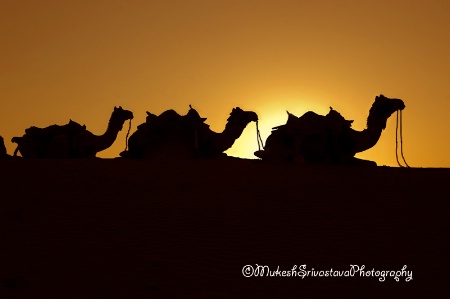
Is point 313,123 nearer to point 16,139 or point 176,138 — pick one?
point 176,138

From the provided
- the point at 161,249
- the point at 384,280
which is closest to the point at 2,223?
the point at 161,249

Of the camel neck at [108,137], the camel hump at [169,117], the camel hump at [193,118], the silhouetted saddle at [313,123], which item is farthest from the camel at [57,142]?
the silhouetted saddle at [313,123]

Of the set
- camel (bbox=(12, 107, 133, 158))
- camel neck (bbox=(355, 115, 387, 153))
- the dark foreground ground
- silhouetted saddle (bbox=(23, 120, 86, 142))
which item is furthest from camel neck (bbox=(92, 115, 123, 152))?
camel neck (bbox=(355, 115, 387, 153))

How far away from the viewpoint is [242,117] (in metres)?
22.2

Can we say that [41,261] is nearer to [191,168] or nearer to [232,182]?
[232,182]

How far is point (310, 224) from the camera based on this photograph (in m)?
12.8

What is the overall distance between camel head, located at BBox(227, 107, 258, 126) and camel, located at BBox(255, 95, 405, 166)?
94.6 inches

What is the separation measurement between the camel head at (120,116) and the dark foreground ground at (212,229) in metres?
6.52

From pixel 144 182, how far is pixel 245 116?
718 centimetres

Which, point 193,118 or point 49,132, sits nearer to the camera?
point 193,118

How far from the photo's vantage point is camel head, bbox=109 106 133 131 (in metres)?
24.2

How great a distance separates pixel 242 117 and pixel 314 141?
348 cm

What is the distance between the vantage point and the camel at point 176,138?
20.8m

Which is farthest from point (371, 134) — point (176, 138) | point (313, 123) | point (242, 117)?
point (176, 138)
